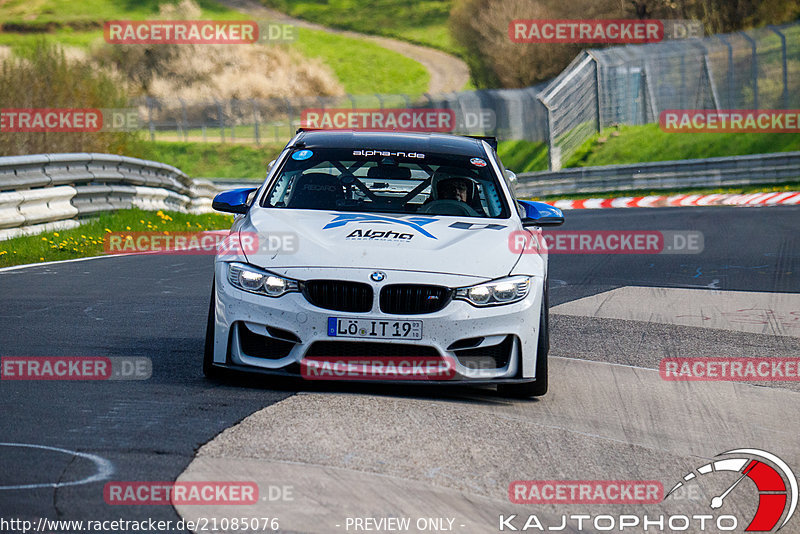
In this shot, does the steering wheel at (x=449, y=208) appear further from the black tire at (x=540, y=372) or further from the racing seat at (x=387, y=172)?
the black tire at (x=540, y=372)

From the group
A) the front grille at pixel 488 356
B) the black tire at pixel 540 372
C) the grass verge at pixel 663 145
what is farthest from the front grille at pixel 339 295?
the grass verge at pixel 663 145

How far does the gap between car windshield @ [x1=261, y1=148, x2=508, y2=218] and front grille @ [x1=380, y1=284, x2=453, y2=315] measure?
3.97 feet

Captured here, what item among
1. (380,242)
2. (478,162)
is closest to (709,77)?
(478,162)

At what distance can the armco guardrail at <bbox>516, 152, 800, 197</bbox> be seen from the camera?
27172mm

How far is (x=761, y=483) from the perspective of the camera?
5.27 meters

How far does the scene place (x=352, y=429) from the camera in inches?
221

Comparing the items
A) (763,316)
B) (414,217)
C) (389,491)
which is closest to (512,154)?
(763,316)

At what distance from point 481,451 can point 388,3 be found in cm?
11220

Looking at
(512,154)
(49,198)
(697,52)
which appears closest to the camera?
(49,198)

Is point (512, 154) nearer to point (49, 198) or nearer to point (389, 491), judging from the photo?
point (49, 198)

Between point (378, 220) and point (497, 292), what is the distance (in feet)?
A: 3.36

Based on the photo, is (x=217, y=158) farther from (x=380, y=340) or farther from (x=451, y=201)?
(x=380, y=340)

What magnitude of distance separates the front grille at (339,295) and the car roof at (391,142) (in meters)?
1.98

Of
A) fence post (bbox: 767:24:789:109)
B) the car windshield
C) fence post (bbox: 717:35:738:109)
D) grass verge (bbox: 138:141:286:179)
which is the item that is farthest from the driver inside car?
grass verge (bbox: 138:141:286:179)
